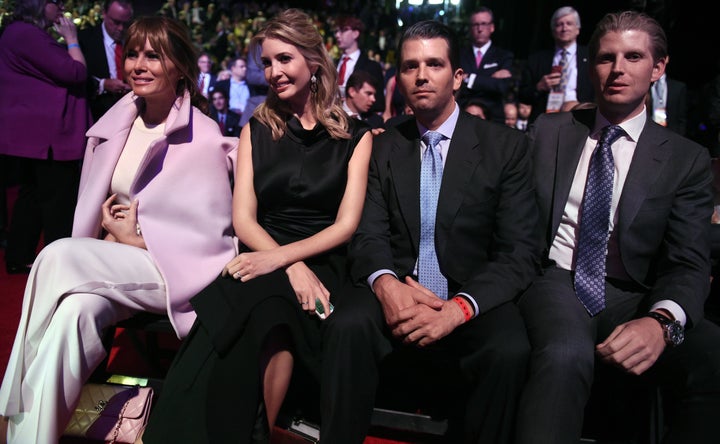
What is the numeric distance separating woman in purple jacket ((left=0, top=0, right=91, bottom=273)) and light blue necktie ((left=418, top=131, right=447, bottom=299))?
298 cm

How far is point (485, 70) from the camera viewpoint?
5.05 meters

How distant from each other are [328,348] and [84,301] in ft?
3.13

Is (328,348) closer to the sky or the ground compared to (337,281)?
closer to the ground

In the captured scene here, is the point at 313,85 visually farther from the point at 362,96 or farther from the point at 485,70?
the point at 485,70

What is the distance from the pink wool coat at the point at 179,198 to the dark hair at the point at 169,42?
15cm

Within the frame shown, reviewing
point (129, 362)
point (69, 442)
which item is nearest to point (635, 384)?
point (69, 442)

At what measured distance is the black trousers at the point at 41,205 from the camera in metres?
4.11

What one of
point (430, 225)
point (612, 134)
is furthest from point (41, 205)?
point (612, 134)

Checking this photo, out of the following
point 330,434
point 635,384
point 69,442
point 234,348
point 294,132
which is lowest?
point 69,442

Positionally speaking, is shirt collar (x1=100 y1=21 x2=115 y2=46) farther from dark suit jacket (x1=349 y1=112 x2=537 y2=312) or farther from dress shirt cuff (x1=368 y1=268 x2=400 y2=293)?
dress shirt cuff (x1=368 y1=268 x2=400 y2=293)

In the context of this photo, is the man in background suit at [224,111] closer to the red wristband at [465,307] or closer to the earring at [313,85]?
the earring at [313,85]

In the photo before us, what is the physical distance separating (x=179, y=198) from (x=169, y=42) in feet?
2.43

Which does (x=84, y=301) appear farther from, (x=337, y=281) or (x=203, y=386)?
(x=337, y=281)

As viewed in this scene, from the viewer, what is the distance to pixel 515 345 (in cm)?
188
